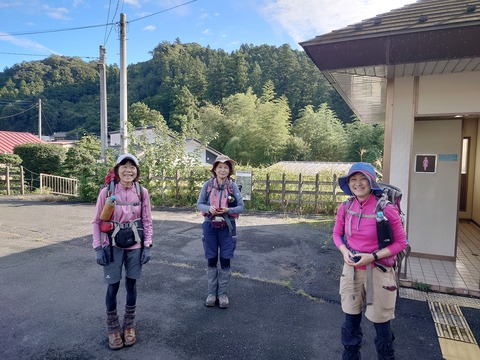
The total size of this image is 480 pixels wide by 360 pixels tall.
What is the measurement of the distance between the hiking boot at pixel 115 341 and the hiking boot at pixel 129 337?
42 millimetres

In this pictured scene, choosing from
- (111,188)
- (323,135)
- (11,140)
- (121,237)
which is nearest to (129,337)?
(121,237)

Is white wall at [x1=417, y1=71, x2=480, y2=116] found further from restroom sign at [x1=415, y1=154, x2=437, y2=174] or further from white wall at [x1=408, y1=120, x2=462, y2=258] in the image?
restroom sign at [x1=415, y1=154, x2=437, y2=174]

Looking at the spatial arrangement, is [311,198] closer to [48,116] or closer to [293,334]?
[293,334]

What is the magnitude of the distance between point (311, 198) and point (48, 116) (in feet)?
160

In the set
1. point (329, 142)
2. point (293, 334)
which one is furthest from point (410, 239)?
point (329, 142)

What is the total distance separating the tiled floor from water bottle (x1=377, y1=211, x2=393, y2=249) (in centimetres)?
224

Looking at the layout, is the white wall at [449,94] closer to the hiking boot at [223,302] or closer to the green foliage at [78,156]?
the hiking boot at [223,302]

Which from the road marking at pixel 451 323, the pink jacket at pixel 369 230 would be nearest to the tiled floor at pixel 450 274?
the road marking at pixel 451 323

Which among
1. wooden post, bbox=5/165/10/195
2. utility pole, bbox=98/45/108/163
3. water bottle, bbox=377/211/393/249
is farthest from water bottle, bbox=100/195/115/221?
wooden post, bbox=5/165/10/195

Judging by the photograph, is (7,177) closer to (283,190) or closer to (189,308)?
(283,190)

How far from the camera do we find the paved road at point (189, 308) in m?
2.52

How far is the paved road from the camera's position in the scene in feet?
8.27

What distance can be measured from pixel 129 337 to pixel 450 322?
2941 millimetres

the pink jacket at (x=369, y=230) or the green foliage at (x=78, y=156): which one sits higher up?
the green foliage at (x=78, y=156)
